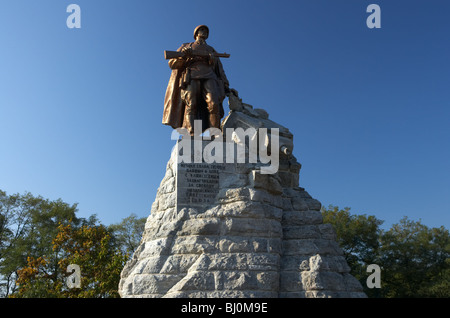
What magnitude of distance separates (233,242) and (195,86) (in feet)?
12.3

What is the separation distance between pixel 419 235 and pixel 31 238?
25.1 m

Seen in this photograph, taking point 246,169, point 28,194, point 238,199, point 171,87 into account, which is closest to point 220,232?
point 238,199

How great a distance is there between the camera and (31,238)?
2592 cm

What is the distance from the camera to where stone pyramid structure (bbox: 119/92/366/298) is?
636cm

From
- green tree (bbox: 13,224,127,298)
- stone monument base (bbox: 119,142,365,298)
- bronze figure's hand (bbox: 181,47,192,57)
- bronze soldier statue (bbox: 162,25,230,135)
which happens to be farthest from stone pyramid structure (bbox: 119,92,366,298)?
green tree (bbox: 13,224,127,298)

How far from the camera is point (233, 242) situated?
665cm

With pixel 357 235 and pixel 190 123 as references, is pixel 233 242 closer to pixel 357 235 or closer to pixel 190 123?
pixel 190 123

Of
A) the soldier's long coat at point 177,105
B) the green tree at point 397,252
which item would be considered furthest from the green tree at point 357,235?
the soldier's long coat at point 177,105

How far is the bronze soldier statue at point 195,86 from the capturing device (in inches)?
344

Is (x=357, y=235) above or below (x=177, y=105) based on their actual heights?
below

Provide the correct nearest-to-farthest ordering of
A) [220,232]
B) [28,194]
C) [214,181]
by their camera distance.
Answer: [220,232] < [214,181] < [28,194]

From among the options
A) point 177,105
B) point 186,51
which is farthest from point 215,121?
point 186,51
